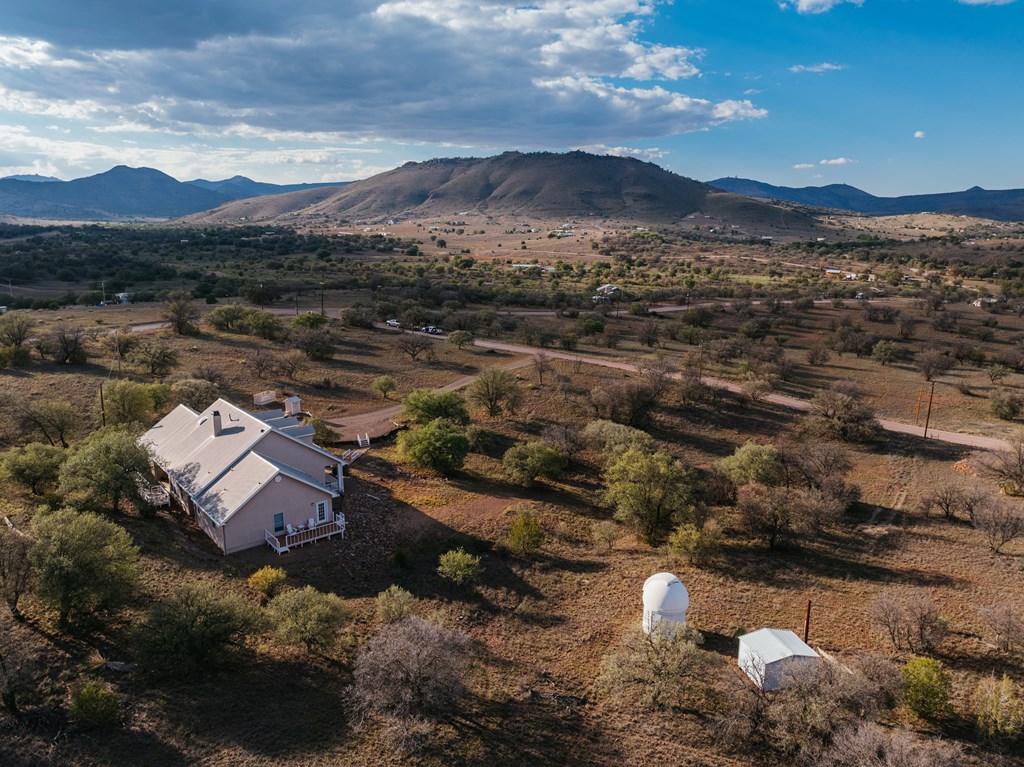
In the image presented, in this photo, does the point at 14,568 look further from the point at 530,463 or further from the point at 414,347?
the point at 414,347

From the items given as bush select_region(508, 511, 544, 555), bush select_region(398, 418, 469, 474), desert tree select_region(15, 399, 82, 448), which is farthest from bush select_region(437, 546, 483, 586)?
desert tree select_region(15, 399, 82, 448)

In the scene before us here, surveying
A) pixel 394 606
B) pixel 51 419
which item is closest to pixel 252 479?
pixel 394 606

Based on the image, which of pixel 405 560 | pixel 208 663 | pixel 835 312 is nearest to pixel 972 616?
pixel 405 560

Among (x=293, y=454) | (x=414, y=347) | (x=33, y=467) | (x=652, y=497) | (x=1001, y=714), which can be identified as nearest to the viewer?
(x=1001, y=714)

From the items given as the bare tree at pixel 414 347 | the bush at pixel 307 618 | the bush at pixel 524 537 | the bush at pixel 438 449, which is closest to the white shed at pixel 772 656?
the bush at pixel 524 537

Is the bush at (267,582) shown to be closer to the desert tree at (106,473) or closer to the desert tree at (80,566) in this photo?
the desert tree at (80,566)

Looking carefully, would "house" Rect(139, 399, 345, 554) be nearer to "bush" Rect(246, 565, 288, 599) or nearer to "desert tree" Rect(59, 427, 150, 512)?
"desert tree" Rect(59, 427, 150, 512)
